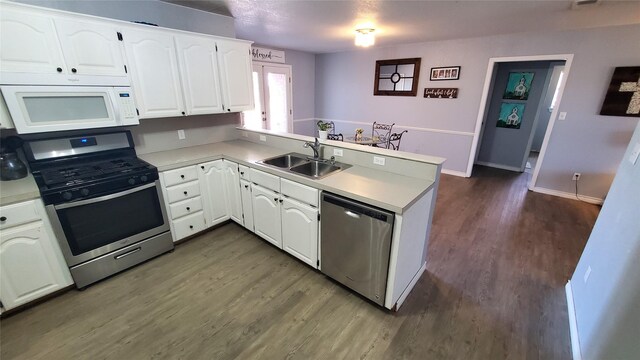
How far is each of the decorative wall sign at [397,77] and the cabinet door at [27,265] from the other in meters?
5.66

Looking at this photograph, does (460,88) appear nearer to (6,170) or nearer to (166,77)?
(166,77)

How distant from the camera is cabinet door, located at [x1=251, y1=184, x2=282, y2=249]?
2436 millimetres

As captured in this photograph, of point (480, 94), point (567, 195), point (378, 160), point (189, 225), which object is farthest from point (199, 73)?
point (567, 195)

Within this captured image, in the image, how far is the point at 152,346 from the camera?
1660 millimetres

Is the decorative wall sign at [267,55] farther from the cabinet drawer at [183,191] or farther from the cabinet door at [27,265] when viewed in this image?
the cabinet door at [27,265]

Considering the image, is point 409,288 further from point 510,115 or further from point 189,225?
point 510,115

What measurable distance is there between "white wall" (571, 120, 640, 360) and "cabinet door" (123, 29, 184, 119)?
3.55m

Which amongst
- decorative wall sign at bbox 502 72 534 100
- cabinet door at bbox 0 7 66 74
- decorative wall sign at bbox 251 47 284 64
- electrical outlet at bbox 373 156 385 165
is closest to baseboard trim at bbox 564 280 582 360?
electrical outlet at bbox 373 156 385 165

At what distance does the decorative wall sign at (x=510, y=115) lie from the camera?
17.3ft

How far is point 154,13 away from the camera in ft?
8.46

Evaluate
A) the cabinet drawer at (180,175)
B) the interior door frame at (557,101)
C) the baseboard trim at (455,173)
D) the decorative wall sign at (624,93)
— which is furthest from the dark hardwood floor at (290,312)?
the baseboard trim at (455,173)

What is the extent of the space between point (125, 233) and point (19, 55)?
148 cm

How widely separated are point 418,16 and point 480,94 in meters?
2.29

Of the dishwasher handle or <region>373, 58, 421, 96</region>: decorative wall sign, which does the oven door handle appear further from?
<region>373, 58, 421, 96</region>: decorative wall sign
